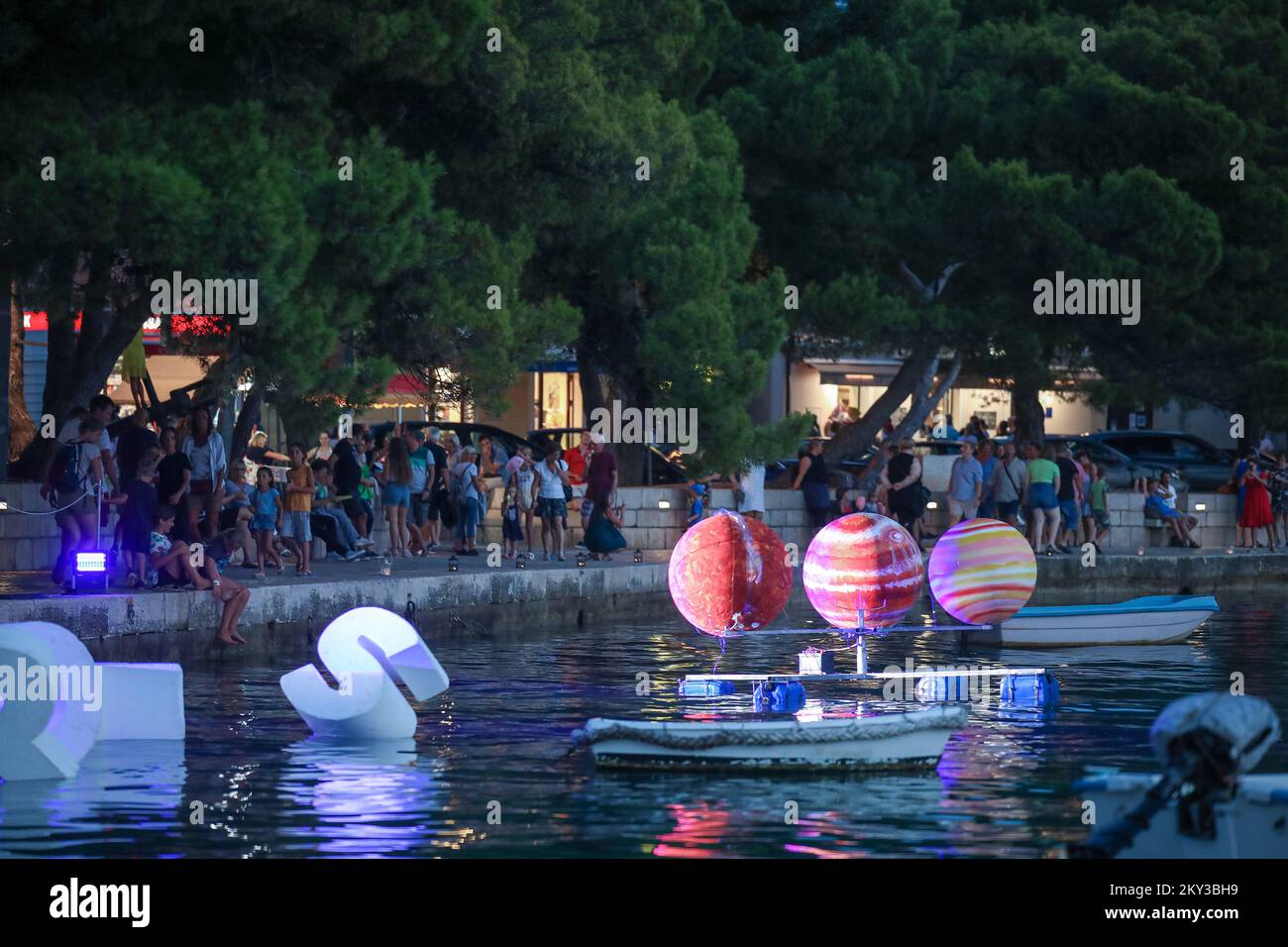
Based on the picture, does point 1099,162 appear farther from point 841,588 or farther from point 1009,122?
point 841,588

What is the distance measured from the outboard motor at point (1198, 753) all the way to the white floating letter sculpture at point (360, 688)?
7513 millimetres

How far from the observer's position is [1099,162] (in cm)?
3616

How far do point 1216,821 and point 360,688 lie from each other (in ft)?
25.6

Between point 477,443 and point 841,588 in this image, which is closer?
point 841,588

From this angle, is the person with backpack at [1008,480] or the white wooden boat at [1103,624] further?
the person with backpack at [1008,480]

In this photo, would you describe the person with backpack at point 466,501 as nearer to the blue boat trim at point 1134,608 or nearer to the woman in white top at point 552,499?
the woman in white top at point 552,499

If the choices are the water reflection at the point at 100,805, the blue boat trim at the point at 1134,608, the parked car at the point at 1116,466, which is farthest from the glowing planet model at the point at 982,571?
the parked car at the point at 1116,466

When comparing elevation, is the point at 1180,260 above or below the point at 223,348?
above

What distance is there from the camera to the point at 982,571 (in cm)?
1803

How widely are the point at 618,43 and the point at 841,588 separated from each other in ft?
44.0

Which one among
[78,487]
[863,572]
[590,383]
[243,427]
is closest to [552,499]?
[243,427]

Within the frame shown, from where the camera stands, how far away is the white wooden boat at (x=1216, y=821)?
8.98 meters

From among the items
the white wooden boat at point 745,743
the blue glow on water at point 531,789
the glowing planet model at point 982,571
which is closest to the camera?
the blue glow on water at point 531,789
